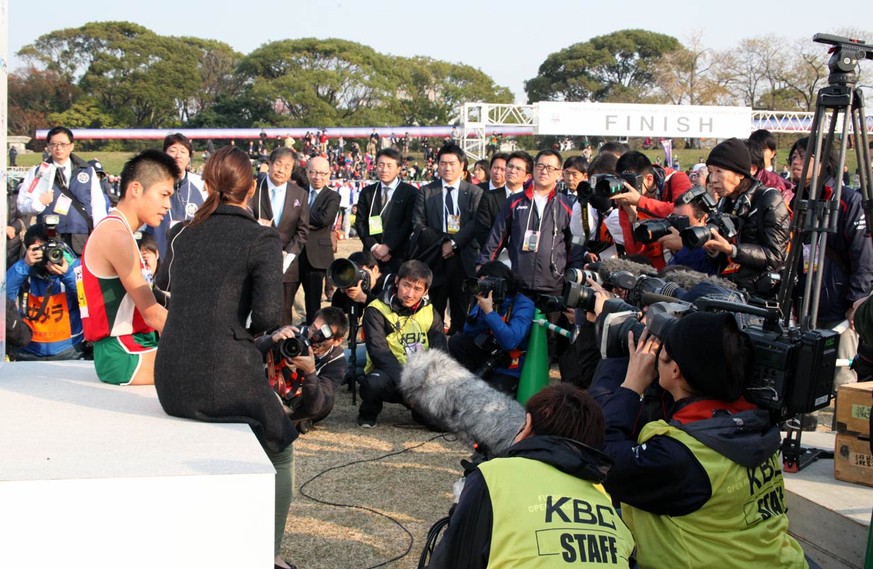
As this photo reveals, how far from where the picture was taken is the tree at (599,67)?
62.5 metres

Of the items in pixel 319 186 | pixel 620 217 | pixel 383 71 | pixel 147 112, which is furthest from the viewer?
pixel 383 71

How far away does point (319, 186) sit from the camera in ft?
23.9

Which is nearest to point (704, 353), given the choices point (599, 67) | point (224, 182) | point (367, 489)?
point (224, 182)

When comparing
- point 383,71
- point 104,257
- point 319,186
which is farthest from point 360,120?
point 104,257

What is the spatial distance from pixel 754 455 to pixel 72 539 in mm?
1794

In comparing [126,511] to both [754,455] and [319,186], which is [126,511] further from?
[319,186]

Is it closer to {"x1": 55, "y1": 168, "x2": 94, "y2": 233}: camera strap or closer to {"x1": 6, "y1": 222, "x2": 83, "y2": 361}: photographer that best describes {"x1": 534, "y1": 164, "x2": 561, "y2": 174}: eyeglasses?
{"x1": 6, "y1": 222, "x2": 83, "y2": 361}: photographer

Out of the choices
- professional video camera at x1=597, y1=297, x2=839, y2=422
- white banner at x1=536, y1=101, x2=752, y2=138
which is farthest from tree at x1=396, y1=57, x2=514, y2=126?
professional video camera at x1=597, y1=297, x2=839, y2=422

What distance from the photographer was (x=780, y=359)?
7.54 feet

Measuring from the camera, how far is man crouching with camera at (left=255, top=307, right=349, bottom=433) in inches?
131

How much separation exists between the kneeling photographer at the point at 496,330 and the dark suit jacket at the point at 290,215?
1.77 metres

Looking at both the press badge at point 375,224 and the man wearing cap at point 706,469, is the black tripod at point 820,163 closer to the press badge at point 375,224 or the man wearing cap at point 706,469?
the man wearing cap at point 706,469

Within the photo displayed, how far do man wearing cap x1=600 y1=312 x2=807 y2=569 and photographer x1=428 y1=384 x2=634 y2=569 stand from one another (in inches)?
11.0

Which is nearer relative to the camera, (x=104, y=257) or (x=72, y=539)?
(x=72, y=539)
